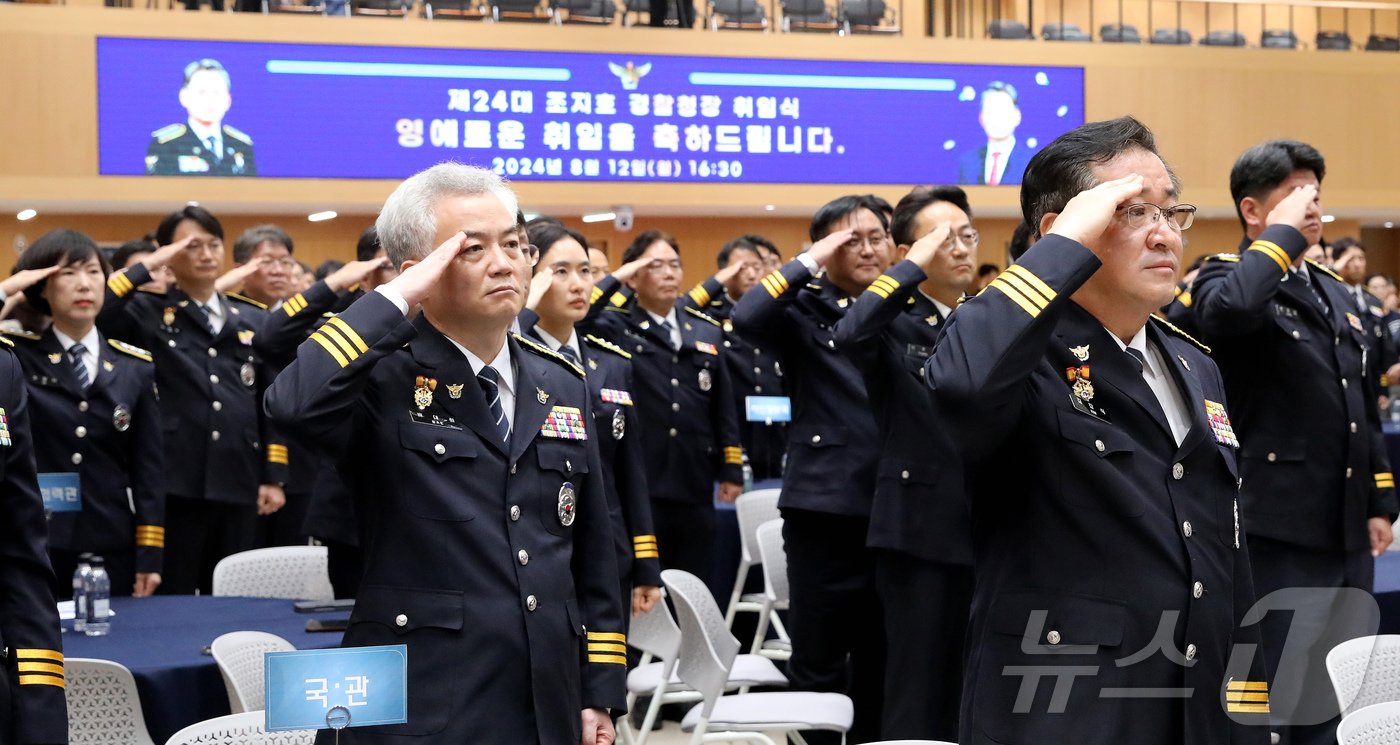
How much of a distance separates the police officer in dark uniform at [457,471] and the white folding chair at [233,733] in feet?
1.49

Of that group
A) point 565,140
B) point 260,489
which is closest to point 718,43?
point 565,140

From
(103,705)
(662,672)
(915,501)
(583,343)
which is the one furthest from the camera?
(583,343)

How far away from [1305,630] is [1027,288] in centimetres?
244

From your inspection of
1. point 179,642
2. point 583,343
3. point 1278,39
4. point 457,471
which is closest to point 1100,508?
point 457,471

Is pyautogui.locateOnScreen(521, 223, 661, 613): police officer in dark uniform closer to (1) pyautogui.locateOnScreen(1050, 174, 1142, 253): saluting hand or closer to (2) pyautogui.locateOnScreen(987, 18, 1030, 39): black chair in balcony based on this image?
(1) pyautogui.locateOnScreen(1050, 174, 1142, 253): saluting hand

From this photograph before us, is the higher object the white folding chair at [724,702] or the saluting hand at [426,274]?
the saluting hand at [426,274]

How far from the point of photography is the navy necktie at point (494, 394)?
243 cm

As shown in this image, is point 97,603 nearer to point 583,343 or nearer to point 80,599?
point 80,599

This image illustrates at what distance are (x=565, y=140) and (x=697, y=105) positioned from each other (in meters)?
1.33

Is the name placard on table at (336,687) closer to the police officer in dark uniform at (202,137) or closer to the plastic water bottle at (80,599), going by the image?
the plastic water bottle at (80,599)

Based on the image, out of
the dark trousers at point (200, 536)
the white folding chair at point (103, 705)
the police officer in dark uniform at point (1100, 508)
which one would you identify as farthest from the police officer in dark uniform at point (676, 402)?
the police officer in dark uniform at point (1100, 508)

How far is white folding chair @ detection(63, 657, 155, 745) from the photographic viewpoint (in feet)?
10.5

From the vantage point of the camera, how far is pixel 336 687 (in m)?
2.00

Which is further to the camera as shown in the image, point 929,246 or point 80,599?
point 929,246
